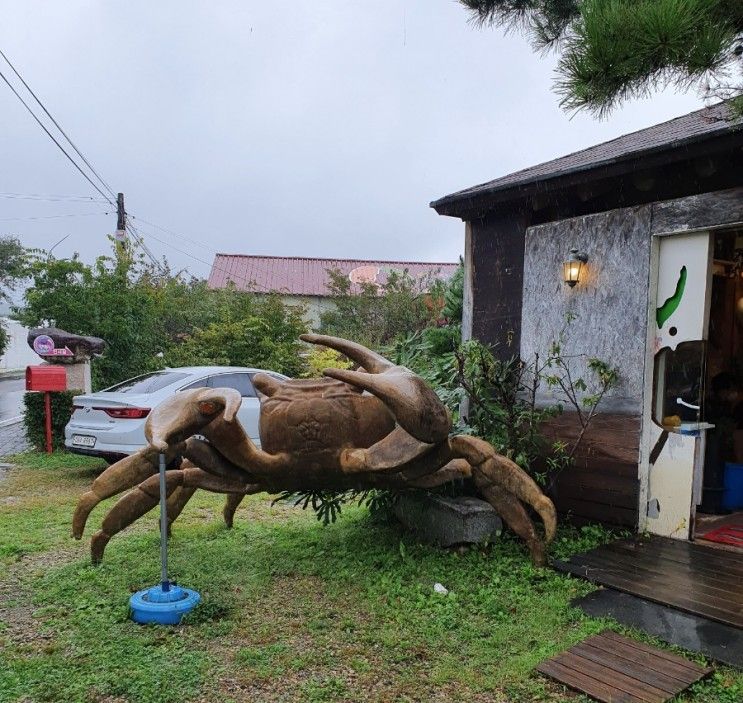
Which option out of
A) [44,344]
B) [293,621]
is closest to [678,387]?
[293,621]

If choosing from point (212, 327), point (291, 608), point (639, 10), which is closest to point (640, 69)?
point (639, 10)

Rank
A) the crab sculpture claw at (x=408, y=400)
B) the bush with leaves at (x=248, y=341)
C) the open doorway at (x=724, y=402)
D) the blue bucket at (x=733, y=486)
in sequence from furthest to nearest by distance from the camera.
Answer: the bush with leaves at (x=248, y=341) → the blue bucket at (x=733, y=486) → the open doorway at (x=724, y=402) → the crab sculpture claw at (x=408, y=400)

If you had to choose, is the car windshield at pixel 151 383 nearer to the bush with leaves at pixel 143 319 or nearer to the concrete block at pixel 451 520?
the bush with leaves at pixel 143 319

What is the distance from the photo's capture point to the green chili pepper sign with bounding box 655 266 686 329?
4949 millimetres

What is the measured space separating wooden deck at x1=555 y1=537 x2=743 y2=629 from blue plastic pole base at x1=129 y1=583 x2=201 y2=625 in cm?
265

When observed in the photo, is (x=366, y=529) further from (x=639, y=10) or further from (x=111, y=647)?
(x=639, y=10)

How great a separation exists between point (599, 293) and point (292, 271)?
22984 millimetres

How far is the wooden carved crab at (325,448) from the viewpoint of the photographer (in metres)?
3.75

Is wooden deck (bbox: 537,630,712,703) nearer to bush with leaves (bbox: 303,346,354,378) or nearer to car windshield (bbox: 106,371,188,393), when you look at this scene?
car windshield (bbox: 106,371,188,393)

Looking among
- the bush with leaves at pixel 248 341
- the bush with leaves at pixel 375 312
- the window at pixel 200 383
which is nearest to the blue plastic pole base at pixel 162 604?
the window at pixel 200 383

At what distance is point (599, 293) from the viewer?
17.9ft

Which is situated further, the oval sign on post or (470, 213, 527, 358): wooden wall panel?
the oval sign on post

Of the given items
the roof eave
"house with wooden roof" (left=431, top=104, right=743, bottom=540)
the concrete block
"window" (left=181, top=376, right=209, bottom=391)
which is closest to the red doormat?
"house with wooden roof" (left=431, top=104, right=743, bottom=540)

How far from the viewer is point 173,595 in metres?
3.91
